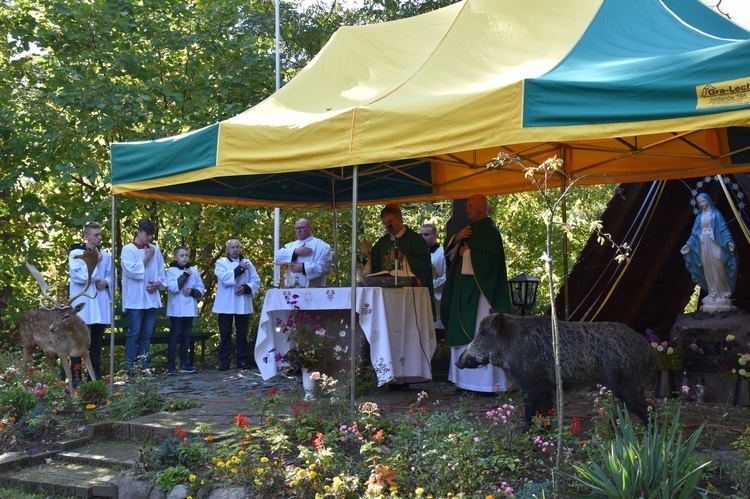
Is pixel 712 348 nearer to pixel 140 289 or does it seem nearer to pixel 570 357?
pixel 570 357

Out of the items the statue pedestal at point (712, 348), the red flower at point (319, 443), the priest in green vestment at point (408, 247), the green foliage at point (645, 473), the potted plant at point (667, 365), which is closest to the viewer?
the green foliage at point (645, 473)

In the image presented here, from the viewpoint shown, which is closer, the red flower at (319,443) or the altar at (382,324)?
the red flower at (319,443)

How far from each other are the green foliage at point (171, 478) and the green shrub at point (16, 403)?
2.95 meters

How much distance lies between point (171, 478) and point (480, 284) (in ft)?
13.9

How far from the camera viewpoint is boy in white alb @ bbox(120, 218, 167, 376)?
419 inches

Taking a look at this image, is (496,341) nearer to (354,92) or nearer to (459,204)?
(354,92)

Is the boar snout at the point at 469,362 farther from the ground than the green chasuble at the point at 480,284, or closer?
closer

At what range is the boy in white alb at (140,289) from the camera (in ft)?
34.9

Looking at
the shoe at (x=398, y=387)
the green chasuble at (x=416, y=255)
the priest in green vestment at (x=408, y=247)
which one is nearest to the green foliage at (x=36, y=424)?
the shoe at (x=398, y=387)

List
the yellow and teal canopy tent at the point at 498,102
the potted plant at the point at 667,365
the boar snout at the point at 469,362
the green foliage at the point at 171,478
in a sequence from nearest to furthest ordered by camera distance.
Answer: the yellow and teal canopy tent at the point at 498,102 → the green foliage at the point at 171,478 → the boar snout at the point at 469,362 → the potted plant at the point at 667,365

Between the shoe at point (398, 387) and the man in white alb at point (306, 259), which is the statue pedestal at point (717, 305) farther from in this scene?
the man in white alb at point (306, 259)

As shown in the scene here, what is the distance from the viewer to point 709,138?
830 cm

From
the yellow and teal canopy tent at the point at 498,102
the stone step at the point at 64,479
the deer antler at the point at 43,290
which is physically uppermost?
the yellow and teal canopy tent at the point at 498,102

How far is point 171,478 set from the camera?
5.92 m
